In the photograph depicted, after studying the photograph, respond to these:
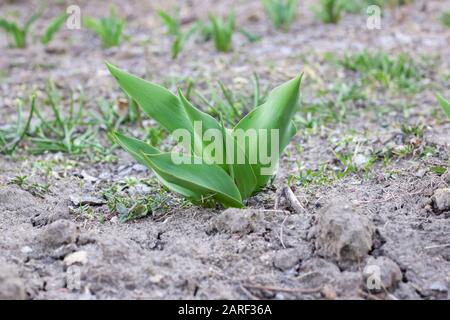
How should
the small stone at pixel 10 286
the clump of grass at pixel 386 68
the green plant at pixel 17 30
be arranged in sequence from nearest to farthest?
the small stone at pixel 10 286, the clump of grass at pixel 386 68, the green plant at pixel 17 30

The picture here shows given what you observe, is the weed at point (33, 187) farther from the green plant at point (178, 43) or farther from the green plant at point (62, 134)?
the green plant at point (178, 43)

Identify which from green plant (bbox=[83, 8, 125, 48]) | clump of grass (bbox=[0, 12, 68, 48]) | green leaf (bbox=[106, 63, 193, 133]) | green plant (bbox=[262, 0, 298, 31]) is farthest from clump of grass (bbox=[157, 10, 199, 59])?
green leaf (bbox=[106, 63, 193, 133])

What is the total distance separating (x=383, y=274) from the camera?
6.73 feet

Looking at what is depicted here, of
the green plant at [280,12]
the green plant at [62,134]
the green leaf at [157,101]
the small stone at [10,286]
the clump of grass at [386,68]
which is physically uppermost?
the green plant at [280,12]

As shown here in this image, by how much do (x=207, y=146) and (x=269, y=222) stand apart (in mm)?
344

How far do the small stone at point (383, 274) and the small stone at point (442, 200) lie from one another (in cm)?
38

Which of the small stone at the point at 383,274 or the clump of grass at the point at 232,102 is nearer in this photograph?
the small stone at the point at 383,274

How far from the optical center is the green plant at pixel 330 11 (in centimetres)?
499

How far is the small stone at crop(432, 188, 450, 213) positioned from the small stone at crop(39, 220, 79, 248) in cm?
120

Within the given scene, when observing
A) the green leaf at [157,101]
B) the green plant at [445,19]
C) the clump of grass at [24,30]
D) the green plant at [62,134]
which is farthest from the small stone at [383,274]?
the clump of grass at [24,30]

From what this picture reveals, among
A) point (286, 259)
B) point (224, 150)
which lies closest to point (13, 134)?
point (224, 150)

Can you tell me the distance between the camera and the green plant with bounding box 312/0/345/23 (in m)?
4.99

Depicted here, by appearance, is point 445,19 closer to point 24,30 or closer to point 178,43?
point 178,43
